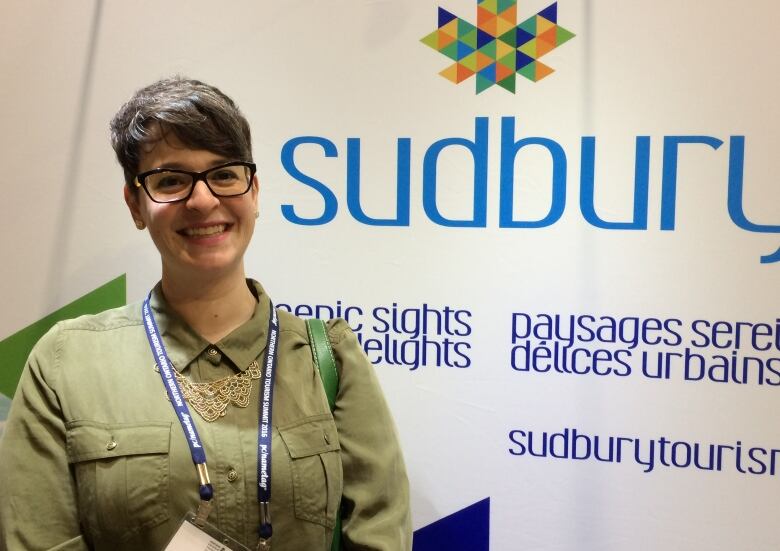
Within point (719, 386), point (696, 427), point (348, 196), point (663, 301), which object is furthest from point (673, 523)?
point (348, 196)

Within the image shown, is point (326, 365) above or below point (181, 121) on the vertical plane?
below

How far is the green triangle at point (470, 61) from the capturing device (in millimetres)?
1658

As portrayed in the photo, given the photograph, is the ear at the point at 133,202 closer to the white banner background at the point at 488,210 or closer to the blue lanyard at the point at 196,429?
the blue lanyard at the point at 196,429

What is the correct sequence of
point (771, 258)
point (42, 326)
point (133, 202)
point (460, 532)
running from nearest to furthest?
point (133, 202)
point (771, 258)
point (460, 532)
point (42, 326)

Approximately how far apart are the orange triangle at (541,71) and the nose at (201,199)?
0.87 metres

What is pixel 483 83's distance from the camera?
1654 millimetres

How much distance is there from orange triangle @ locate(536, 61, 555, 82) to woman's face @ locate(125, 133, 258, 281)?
0.81m

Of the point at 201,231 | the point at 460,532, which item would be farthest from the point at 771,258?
the point at 201,231

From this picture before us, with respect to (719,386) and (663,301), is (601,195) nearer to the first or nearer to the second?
(663,301)

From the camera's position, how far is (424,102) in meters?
1.68

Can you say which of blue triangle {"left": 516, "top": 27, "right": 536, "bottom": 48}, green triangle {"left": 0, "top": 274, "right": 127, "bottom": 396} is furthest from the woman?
blue triangle {"left": 516, "top": 27, "right": 536, "bottom": 48}

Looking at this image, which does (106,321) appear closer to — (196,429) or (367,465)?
(196,429)

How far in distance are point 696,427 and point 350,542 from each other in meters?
0.89

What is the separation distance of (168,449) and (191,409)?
7 centimetres
